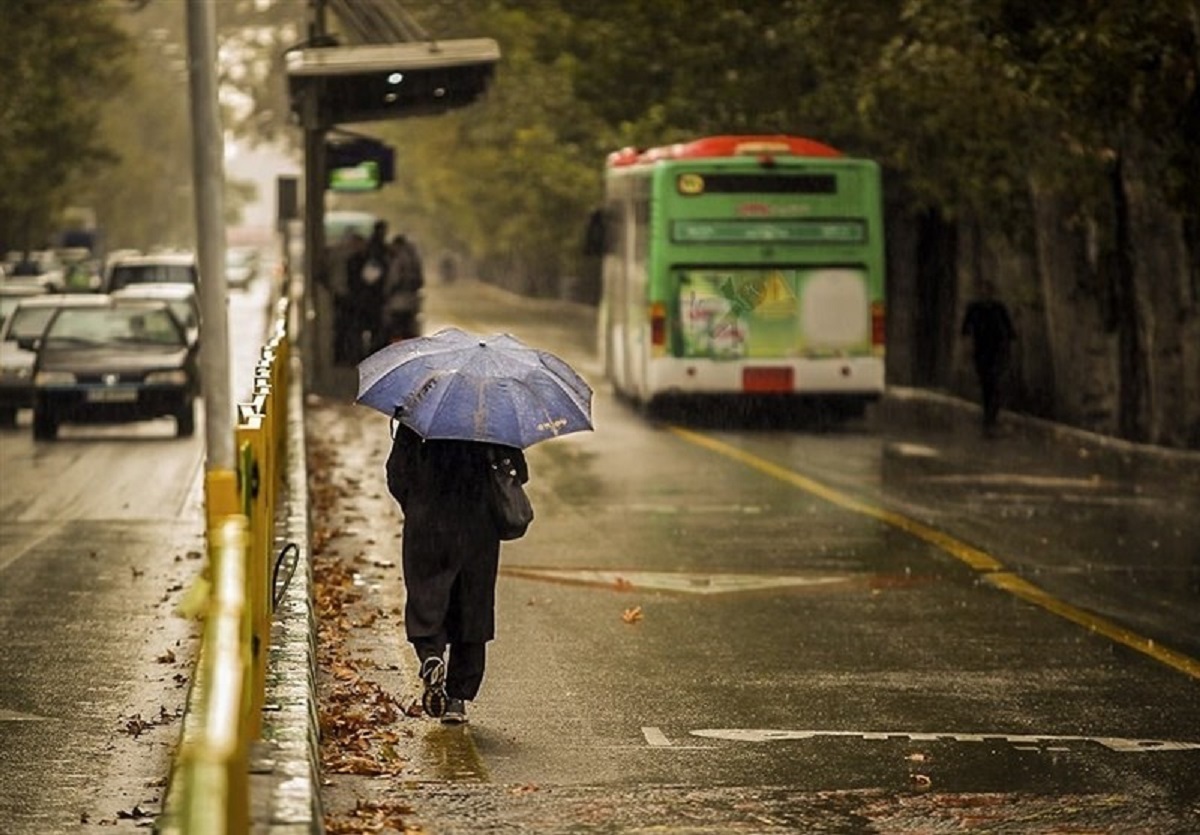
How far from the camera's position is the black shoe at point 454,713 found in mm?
12406

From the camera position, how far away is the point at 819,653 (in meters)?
14.9

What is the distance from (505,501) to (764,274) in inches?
828

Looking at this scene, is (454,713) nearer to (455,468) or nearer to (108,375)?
(455,468)

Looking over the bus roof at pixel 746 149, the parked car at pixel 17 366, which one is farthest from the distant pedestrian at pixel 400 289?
the bus roof at pixel 746 149

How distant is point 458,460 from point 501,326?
51.9m

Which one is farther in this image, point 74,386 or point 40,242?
point 40,242

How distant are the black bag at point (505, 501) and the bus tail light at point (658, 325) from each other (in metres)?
20.7

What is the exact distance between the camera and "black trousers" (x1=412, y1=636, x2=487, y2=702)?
12289 mm

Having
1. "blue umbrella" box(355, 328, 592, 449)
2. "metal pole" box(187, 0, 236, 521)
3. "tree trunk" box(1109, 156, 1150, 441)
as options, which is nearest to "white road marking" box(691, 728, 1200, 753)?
"blue umbrella" box(355, 328, 592, 449)

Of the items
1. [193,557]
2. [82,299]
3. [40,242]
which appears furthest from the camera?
[40,242]

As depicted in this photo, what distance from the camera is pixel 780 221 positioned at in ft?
108

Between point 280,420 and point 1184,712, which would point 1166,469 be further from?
point 1184,712

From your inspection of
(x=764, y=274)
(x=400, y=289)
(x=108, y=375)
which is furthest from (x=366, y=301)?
(x=764, y=274)

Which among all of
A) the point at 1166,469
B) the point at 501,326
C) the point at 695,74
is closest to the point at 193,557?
the point at 1166,469
